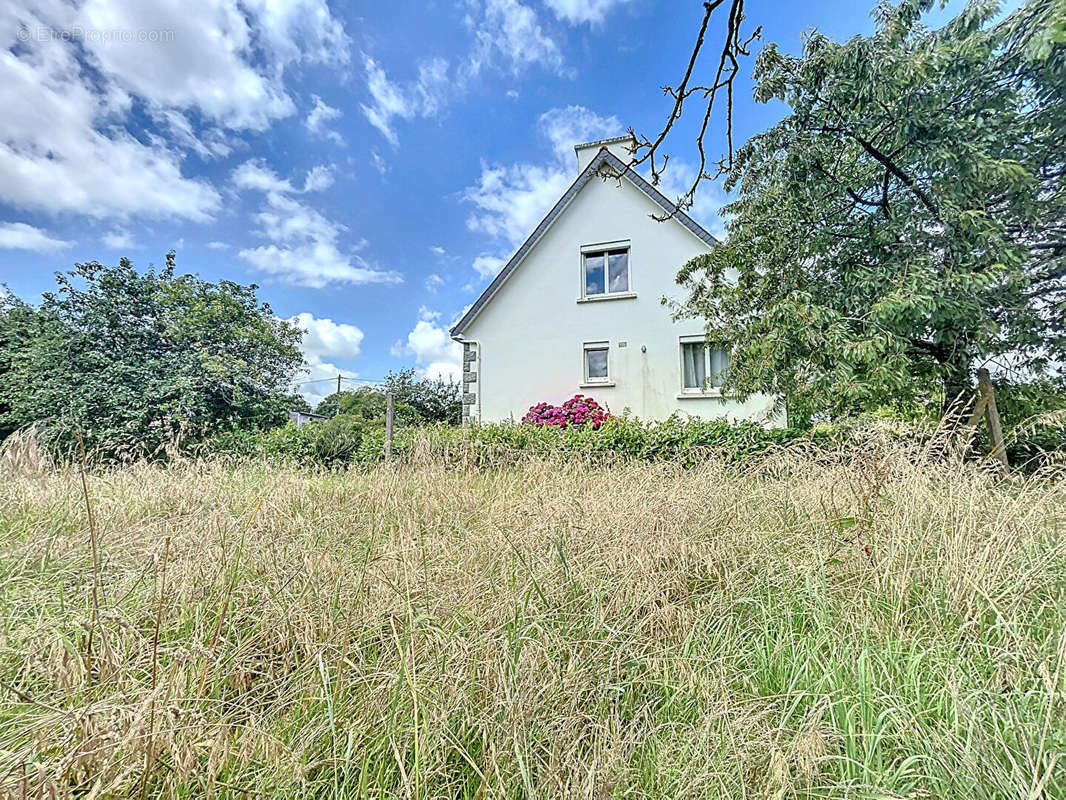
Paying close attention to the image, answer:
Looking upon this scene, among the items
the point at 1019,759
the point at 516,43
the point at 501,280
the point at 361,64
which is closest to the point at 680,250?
the point at 501,280

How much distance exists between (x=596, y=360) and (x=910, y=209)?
22.9ft

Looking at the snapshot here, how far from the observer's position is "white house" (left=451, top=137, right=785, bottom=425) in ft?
35.2

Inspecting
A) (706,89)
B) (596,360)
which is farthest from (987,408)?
(596,360)

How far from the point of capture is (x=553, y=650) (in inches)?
62.6

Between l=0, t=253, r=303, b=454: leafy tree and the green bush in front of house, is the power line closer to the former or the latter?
l=0, t=253, r=303, b=454: leafy tree

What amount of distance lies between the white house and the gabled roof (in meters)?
0.03

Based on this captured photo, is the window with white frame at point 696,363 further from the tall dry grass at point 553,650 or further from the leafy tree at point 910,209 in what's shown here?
the tall dry grass at point 553,650

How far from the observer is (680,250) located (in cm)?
→ 1092

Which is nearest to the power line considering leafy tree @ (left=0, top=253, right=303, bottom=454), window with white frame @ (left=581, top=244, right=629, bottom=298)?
leafy tree @ (left=0, top=253, right=303, bottom=454)

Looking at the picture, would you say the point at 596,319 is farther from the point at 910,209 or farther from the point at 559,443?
the point at 910,209

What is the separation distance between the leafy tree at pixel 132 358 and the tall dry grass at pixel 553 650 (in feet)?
35.3

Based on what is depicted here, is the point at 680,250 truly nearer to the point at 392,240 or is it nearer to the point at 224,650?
the point at 392,240

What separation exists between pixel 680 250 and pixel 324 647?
11485mm

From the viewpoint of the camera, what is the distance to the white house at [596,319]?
10742 millimetres
